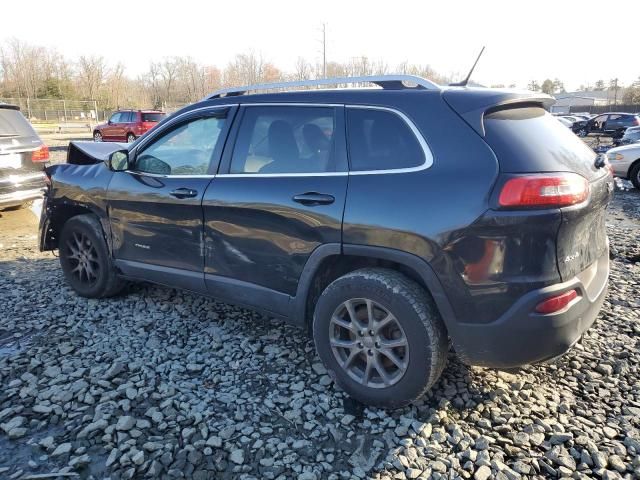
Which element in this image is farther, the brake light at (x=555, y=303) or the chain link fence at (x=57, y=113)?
the chain link fence at (x=57, y=113)

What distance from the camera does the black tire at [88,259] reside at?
4.36m

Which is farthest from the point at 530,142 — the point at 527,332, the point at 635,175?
the point at 635,175

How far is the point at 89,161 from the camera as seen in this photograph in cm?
486

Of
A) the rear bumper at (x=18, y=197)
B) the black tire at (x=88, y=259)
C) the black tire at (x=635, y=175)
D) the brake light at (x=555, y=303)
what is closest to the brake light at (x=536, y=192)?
the brake light at (x=555, y=303)

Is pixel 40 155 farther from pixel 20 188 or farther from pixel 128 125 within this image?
pixel 128 125

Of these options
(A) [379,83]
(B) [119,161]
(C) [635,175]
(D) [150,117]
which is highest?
(D) [150,117]

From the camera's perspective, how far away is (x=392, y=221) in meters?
2.61

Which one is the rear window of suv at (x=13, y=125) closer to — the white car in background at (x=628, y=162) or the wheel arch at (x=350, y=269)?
the wheel arch at (x=350, y=269)

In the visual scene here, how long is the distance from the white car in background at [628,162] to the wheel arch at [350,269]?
10347 millimetres

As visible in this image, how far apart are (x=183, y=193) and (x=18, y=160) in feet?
15.4

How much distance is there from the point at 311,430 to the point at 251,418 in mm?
361

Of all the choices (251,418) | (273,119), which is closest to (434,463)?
(251,418)

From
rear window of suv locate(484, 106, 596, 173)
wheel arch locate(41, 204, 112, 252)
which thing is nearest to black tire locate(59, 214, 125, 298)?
wheel arch locate(41, 204, 112, 252)

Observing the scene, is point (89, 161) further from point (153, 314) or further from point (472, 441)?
point (472, 441)
